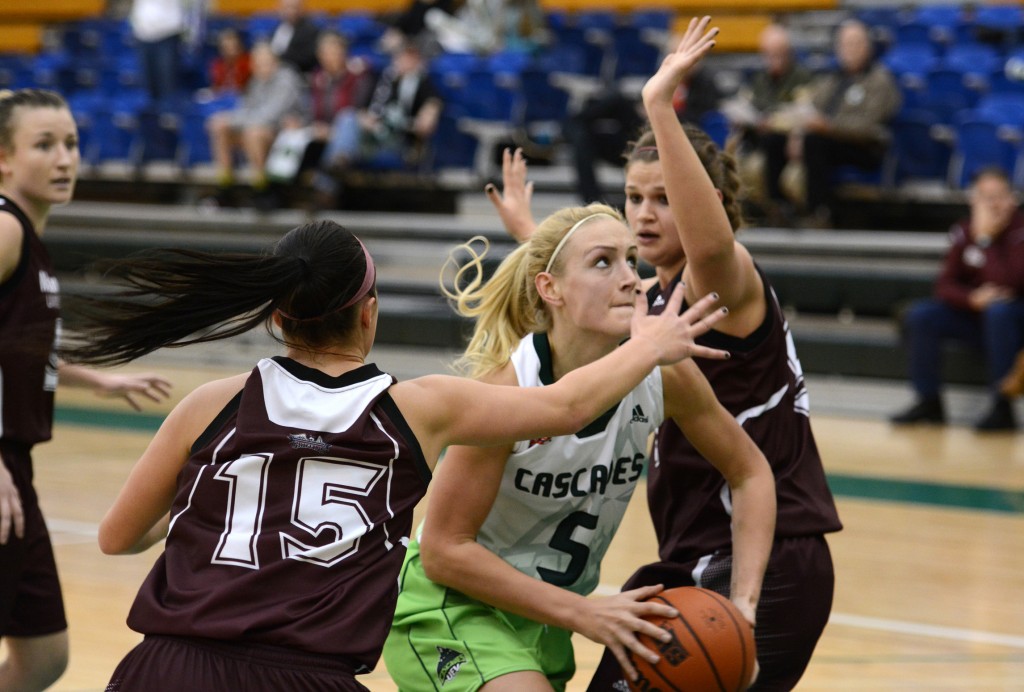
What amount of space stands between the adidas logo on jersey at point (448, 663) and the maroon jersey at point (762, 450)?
61 centimetres

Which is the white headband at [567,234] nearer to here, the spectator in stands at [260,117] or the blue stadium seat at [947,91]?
the blue stadium seat at [947,91]

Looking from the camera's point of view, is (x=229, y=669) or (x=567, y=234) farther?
(x=567, y=234)

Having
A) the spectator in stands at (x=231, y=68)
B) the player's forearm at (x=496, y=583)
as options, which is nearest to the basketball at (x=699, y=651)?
the player's forearm at (x=496, y=583)

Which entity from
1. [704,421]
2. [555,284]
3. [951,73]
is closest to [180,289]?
[555,284]

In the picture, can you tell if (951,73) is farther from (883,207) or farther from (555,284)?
(555,284)

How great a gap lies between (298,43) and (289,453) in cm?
1223

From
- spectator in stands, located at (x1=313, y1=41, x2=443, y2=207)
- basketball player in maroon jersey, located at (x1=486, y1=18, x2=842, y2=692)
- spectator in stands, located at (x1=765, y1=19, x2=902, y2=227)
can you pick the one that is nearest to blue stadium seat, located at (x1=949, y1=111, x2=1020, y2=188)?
spectator in stands, located at (x1=765, y1=19, x2=902, y2=227)

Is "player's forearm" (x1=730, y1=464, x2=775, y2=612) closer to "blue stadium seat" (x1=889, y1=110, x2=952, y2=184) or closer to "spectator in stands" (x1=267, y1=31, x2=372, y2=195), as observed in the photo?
"blue stadium seat" (x1=889, y1=110, x2=952, y2=184)

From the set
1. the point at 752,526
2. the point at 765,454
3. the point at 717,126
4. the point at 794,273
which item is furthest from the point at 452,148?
the point at 752,526

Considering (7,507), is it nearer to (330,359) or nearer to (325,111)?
(330,359)

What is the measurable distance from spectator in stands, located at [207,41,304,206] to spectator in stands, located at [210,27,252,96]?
3.74 ft

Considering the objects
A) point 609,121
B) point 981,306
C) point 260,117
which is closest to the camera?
point 981,306

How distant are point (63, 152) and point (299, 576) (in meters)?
1.68

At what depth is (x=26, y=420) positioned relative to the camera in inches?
135
